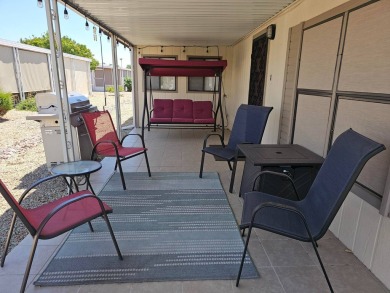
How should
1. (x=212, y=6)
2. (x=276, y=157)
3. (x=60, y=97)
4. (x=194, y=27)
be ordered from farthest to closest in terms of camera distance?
(x=194, y=27) → (x=212, y=6) → (x=60, y=97) → (x=276, y=157)

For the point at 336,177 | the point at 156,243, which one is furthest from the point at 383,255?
the point at 156,243

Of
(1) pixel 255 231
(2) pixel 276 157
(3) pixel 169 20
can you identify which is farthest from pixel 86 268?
(3) pixel 169 20

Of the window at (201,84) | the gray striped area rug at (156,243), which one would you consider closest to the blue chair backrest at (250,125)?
the gray striped area rug at (156,243)

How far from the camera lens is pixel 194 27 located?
4.93m

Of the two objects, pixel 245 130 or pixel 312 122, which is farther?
pixel 245 130

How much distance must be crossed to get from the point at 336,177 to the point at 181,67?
4.43 metres

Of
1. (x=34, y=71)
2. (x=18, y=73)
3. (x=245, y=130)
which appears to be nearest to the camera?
(x=245, y=130)

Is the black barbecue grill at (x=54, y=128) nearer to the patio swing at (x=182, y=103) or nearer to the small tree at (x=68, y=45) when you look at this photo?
the patio swing at (x=182, y=103)

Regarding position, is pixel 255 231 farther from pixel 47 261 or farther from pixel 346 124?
pixel 47 261

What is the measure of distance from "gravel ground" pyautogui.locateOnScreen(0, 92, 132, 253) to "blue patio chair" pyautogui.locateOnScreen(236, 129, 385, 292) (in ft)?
7.69

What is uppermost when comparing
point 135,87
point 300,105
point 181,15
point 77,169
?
point 181,15

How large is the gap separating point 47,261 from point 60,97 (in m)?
1.88

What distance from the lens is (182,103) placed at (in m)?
6.84

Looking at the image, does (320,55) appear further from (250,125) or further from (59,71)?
(59,71)
